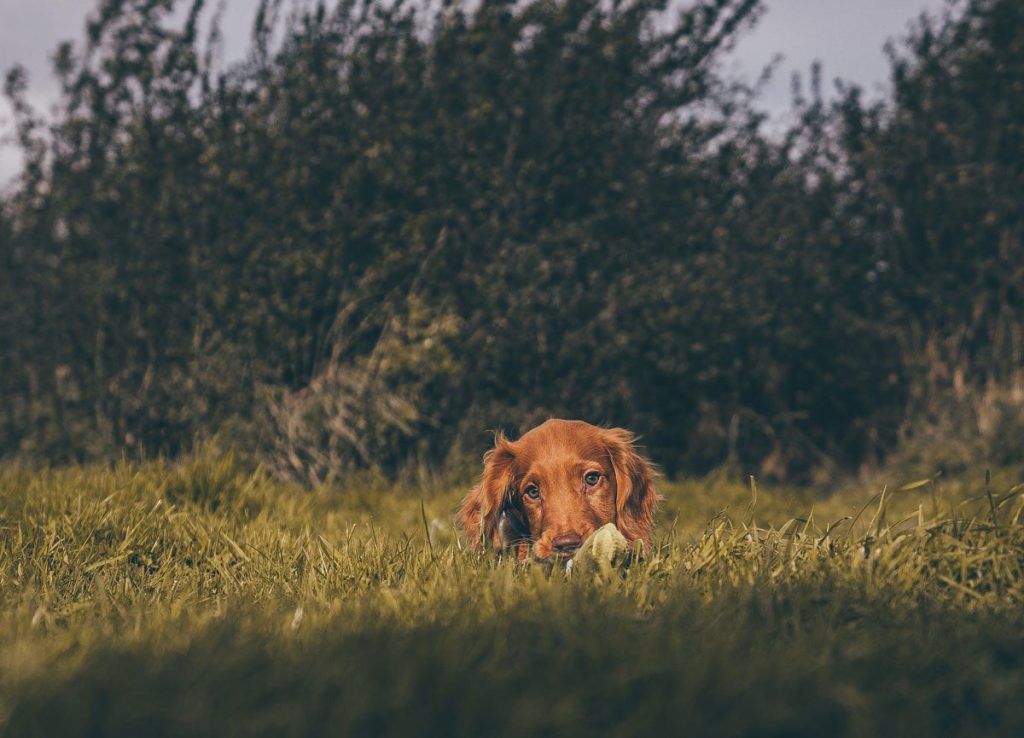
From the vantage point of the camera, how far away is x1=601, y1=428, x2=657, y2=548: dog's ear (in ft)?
10.6

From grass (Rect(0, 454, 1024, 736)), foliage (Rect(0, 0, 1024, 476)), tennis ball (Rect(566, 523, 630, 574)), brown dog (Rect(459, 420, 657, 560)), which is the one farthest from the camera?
foliage (Rect(0, 0, 1024, 476))

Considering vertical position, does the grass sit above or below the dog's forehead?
below

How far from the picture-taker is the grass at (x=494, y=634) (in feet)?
5.36

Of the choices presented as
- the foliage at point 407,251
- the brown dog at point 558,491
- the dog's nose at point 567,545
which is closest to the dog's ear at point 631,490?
the brown dog at point 558,491

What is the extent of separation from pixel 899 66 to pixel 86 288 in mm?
7872

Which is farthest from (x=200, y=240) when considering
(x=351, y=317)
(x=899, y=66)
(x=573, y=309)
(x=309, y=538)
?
(x=899, y=66)

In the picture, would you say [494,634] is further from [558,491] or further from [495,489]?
[495,489]

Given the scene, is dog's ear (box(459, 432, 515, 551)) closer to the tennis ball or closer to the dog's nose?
the dog's nose

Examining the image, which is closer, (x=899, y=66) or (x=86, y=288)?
(x=86, y=288)

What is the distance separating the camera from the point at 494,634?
2.00 m

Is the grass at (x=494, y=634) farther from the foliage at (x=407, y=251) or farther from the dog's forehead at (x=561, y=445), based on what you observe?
the foliage at (x=407, y=251)

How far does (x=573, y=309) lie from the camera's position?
20.7ft

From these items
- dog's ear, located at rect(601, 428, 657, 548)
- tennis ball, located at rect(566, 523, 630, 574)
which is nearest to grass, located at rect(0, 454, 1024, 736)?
tennis ball, located at rect(566, 523, 630, 574)

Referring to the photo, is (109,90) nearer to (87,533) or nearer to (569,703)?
(87,533)
